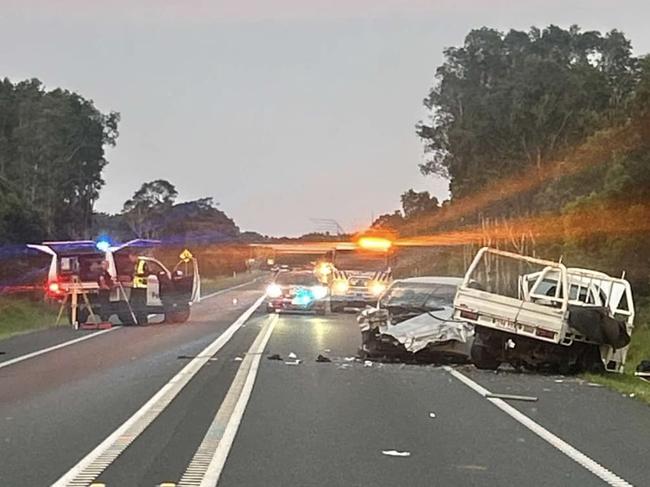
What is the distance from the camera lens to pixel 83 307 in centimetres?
3106

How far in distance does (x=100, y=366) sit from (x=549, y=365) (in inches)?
287

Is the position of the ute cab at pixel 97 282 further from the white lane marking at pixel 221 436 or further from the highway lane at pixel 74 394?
the white lane marking at pixel 221 436

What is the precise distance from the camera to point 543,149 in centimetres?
6375

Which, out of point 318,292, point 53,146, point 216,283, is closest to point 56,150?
point 53,146

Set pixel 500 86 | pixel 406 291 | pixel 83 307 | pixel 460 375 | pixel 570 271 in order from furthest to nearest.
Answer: pixel 500 86
pixel 83 307
pixel 406 291
pixel 570 271
pixel 460 375

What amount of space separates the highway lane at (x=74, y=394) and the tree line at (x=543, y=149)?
1568 centimetres

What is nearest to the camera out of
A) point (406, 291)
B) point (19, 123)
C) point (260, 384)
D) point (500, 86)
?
point (260, 384)

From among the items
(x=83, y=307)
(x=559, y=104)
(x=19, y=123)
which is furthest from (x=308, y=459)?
(x=19, y=123)

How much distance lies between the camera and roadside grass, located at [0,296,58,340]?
3070 cm

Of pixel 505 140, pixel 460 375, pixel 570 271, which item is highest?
pixel 505 140

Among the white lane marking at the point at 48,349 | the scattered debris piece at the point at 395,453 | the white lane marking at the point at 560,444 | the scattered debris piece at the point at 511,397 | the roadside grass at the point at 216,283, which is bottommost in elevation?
the roadside grass at the point at 216,283

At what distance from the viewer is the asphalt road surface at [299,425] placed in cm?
Result: 933

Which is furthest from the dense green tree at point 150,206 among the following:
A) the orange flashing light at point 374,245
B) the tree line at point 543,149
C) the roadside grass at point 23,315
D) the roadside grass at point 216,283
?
the roadside grass at point 23,315

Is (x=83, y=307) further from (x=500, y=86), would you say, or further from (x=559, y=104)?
(x=500, y=86)
